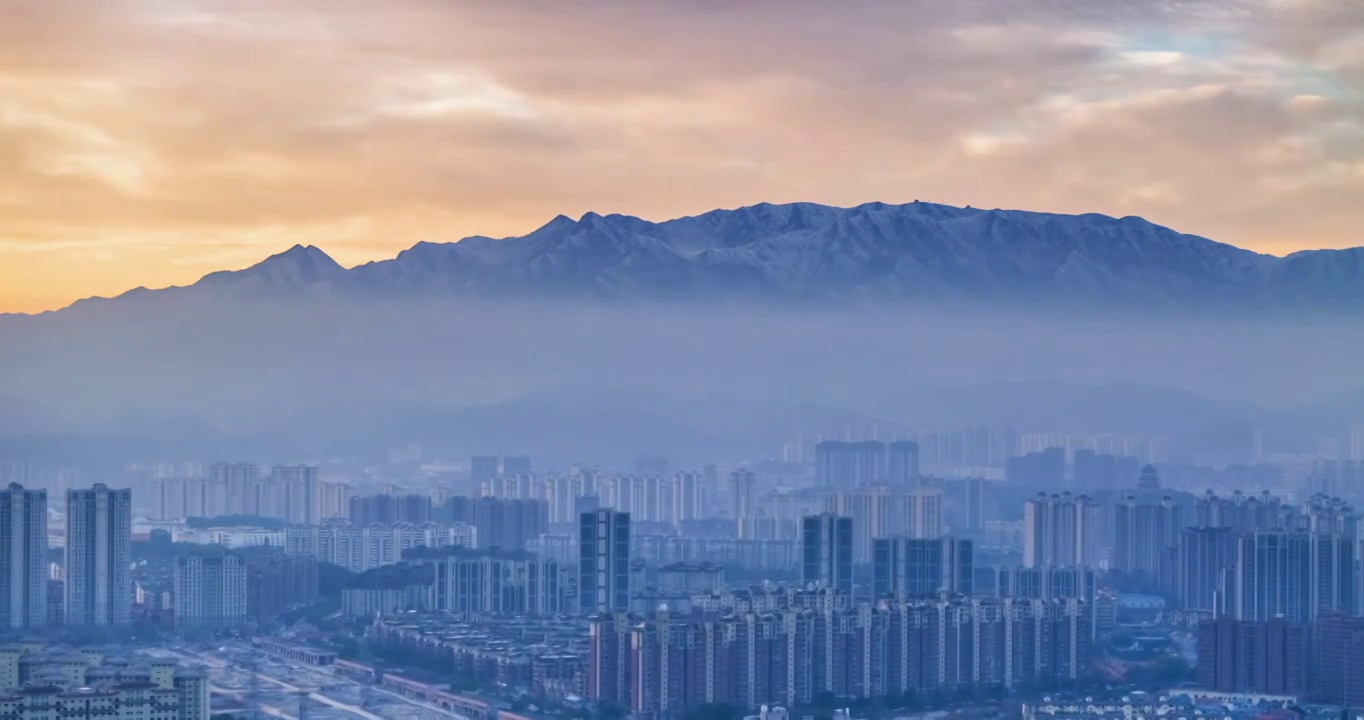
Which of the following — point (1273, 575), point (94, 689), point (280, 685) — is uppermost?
point (1273, 575)

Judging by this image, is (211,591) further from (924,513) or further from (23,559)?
(924,513)

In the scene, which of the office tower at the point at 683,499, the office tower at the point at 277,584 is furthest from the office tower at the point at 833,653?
the office tower at the point at 683,499

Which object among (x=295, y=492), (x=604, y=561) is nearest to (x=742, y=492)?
(x=295, y=492)

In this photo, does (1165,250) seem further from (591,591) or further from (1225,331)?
(591,591)

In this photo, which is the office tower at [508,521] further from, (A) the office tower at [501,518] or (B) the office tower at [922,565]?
(B) the office tower at [922,565]

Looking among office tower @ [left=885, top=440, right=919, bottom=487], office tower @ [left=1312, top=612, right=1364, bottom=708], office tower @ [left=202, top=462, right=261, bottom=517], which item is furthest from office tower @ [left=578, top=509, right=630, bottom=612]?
office tower @ [left=885, top=440, right=919, bottom=487]

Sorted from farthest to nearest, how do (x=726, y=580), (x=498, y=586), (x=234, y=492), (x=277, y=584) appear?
(x=234, y=492)
(x=726, y=580)
(x=277, y=584)
(x=498, y=586)
